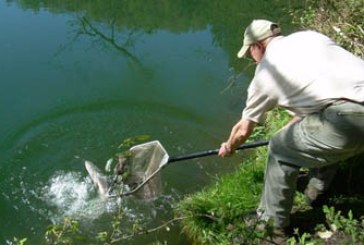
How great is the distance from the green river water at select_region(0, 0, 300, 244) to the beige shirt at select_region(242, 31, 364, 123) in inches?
69.3

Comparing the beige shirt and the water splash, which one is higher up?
the beige shirt

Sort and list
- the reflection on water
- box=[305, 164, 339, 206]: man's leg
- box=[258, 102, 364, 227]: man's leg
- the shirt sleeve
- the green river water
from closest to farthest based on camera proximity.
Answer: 1. box=[258, 102, 364, 227]: man's leg
2. the shirt sleeve
3. box=[305, 164, 339, 206]: man's leg
4. the reflection on water
5. the green river water

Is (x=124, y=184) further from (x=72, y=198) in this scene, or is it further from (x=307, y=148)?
(x=307, y=148)

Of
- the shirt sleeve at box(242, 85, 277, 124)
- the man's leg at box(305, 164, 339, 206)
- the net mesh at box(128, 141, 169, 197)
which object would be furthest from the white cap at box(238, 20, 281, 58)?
the net mesh at box(128, 141, 169, 197)

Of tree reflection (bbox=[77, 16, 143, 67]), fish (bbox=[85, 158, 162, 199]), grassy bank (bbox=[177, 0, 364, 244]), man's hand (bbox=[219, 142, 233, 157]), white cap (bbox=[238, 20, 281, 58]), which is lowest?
grassy bank (bbox=[177, 0, 364, 244])

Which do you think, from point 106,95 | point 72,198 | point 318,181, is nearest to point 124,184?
point 72,198

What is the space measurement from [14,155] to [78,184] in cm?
98

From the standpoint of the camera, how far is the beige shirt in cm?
315

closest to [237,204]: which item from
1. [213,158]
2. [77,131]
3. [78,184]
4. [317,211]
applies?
[317,211]

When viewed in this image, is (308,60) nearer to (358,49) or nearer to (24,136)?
(358,49)

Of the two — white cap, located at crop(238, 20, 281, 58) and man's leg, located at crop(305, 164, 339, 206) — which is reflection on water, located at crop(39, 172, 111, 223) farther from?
white cap, located at crop(238, 20, 281, 58)

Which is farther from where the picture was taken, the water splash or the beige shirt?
the water splash

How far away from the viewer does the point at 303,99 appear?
326cm

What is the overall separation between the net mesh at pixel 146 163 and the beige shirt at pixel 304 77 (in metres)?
1.24
